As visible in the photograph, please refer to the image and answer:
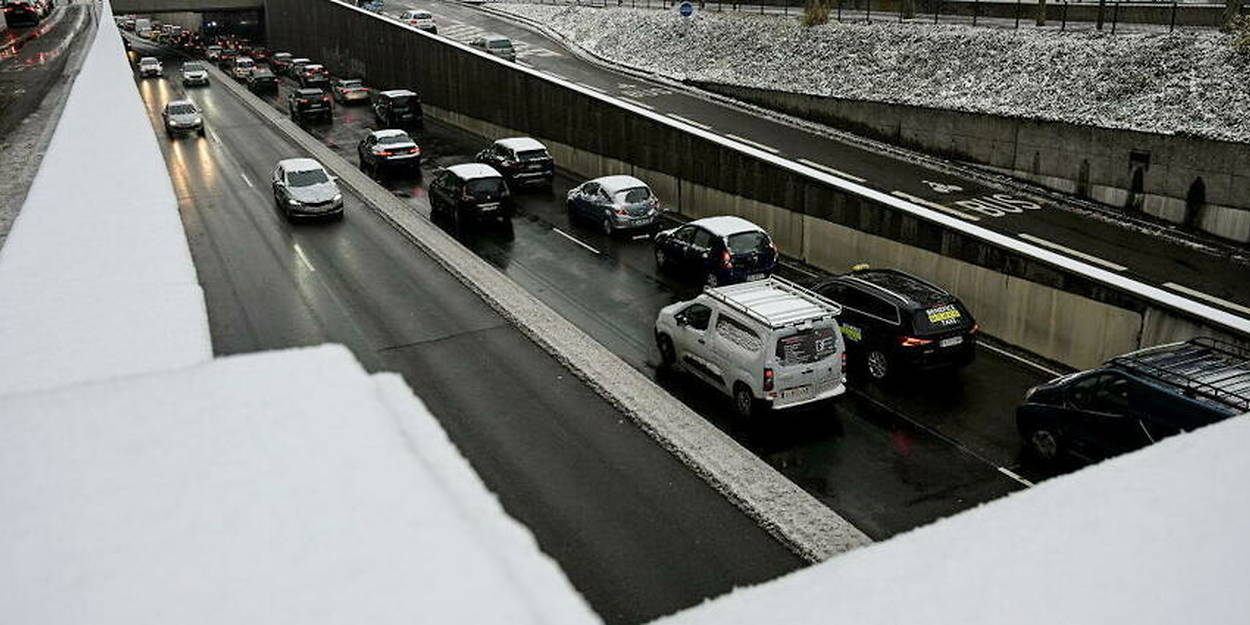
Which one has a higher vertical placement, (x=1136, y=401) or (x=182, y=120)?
(x=182, y=120)

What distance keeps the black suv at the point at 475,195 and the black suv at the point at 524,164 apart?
11.0 feet

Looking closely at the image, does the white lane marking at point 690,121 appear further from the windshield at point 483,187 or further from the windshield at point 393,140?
the windshield at point 483,187

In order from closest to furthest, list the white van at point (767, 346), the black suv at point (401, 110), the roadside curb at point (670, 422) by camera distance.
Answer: the roadside curb at point (670, 422)
the white van at point (767, 346)
the black suv at point (401, 110)

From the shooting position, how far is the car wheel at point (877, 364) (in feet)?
55.4

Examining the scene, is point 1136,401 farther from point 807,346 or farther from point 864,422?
point 807,346

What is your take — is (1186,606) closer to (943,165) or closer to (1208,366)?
(1208,366)

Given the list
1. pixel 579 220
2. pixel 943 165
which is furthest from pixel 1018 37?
pixel 579 220

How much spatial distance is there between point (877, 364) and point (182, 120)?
36664 mm

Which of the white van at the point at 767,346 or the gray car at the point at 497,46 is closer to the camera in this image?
the white van at the point at 767,346

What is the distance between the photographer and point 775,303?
1571 cm

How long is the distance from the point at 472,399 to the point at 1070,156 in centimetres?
2118

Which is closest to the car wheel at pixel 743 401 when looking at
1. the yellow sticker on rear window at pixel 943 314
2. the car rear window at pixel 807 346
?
the car rear window at pixel 807 346

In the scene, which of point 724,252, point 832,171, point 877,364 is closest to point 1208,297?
point 877,364

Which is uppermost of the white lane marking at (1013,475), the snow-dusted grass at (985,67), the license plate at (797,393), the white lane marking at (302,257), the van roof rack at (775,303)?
the snow-dusted grass at (985,67)
